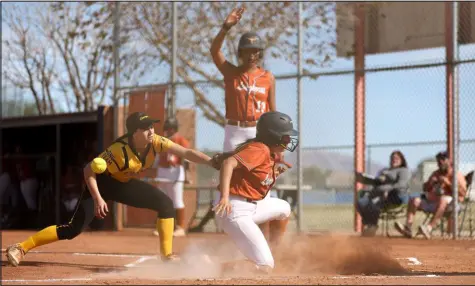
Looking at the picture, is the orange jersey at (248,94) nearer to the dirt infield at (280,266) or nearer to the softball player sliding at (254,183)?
the dirt infield at (280,266)

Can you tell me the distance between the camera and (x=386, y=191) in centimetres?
1324

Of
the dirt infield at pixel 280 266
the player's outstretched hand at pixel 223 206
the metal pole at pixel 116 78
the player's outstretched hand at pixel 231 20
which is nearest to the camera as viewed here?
the dirt infield at pixel 280 266

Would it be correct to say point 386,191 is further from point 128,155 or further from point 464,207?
point 128,155

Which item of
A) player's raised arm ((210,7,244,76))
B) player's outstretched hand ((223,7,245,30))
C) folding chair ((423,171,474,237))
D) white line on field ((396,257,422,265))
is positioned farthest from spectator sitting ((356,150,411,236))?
player's outstretched hand ((223,7,245,30))

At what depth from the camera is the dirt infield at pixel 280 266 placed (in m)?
6.27

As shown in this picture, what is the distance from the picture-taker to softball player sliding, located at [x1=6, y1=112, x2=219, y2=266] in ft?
25.0

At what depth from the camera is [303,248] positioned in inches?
310

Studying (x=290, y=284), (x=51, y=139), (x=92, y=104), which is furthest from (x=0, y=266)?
(x=92, y=104)

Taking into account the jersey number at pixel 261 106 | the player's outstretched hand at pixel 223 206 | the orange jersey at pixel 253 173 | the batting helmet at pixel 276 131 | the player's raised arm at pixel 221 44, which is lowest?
the player's outstretched hand at pixel 223 206

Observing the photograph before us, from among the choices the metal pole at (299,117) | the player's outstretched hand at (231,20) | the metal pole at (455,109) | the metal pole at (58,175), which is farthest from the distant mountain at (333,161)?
the player's outstretched hand at (231,20)

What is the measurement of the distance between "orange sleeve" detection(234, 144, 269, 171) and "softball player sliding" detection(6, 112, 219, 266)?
0.76 m

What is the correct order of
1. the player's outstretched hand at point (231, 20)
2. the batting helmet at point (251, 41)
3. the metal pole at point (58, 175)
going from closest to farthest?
1. the player's outstretched hand at point (231, 20)
2. the batting helmet at point (251, 41)
3. the metal pole at point (58, 175)

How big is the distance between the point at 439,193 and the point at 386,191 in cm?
100

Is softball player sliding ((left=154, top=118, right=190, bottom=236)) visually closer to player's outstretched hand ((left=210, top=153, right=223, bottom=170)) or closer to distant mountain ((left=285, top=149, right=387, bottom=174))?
distant mountain ((left=285, top=149, right=387, bottom=174))
